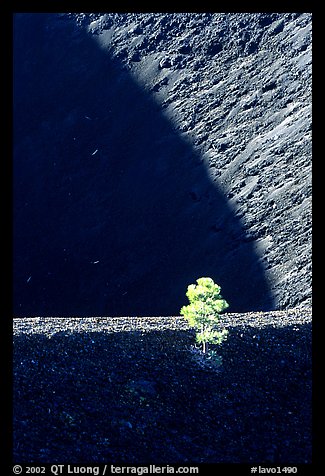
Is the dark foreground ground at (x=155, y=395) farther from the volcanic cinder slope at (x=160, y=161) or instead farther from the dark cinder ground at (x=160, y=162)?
the volcanic cinder slope at (x=160, y=161)

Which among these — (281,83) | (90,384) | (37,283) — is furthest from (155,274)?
(90,384)

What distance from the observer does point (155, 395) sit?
6.24 m

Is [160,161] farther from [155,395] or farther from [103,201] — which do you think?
[155,395]

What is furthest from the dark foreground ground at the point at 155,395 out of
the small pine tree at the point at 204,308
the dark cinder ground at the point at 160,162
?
the dark cinder ground at the point at 160,162

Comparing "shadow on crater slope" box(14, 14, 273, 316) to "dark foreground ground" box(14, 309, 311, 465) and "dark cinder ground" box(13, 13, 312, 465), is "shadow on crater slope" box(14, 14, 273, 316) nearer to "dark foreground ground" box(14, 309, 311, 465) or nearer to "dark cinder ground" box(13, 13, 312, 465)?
"dark cinder ground" box(13, 13, 312, 465)

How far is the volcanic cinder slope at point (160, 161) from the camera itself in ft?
41.3

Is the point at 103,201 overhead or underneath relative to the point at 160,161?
underneath

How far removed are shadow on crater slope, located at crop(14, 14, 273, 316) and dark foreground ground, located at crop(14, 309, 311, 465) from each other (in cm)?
502

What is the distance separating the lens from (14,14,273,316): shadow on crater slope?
12.7m

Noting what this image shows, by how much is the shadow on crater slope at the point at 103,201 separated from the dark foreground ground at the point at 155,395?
502 cm

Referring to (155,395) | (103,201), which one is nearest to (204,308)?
(155,395)

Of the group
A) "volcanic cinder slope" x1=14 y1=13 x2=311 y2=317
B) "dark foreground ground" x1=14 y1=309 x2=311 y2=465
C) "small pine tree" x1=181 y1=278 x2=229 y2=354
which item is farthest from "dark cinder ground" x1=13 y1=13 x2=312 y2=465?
"dark foreground ground" x1=14 y1=309 x2=311 y2=465

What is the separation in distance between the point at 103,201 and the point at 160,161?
1503mm

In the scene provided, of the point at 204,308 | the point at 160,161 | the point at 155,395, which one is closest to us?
the point at 155,395
